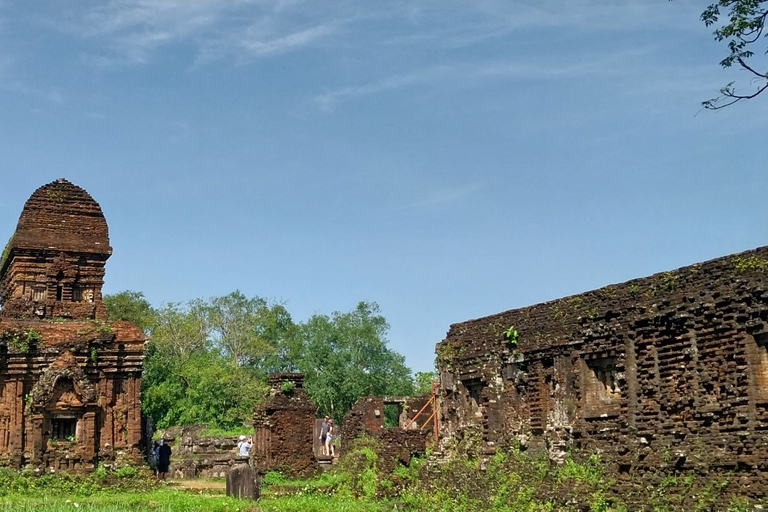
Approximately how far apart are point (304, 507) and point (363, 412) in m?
11.3

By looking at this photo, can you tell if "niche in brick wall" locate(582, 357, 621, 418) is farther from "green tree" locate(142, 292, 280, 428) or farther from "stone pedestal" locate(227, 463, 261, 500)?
"green tree" locate(142, 292, 280, 428)

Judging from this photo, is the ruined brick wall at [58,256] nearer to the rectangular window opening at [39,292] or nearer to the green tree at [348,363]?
the rectangular window opening at [39,292]

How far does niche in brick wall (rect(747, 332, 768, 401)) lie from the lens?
41.9ft

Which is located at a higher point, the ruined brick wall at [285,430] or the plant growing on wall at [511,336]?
the plant growing on wall at [511,336]

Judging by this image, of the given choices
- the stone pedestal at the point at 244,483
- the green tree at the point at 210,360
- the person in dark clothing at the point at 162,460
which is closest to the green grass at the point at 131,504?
the stone pedestal at the point at 244,483

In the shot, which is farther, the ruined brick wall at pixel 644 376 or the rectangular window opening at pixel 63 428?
the rectangular window opening at pixel 63 428

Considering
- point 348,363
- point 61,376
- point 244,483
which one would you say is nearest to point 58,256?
point 61,376

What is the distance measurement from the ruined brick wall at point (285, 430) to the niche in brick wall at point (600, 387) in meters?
11.6

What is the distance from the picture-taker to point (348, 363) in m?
53.2

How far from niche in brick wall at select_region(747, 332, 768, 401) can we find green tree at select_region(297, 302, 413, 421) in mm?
39762

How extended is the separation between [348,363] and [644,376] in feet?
128

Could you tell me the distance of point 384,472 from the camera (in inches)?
825

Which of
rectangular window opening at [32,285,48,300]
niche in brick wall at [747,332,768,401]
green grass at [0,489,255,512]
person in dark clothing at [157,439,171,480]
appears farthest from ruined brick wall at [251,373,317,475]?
niche in brick wall at [747,332,768,401]

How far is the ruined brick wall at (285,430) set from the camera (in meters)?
25.8
